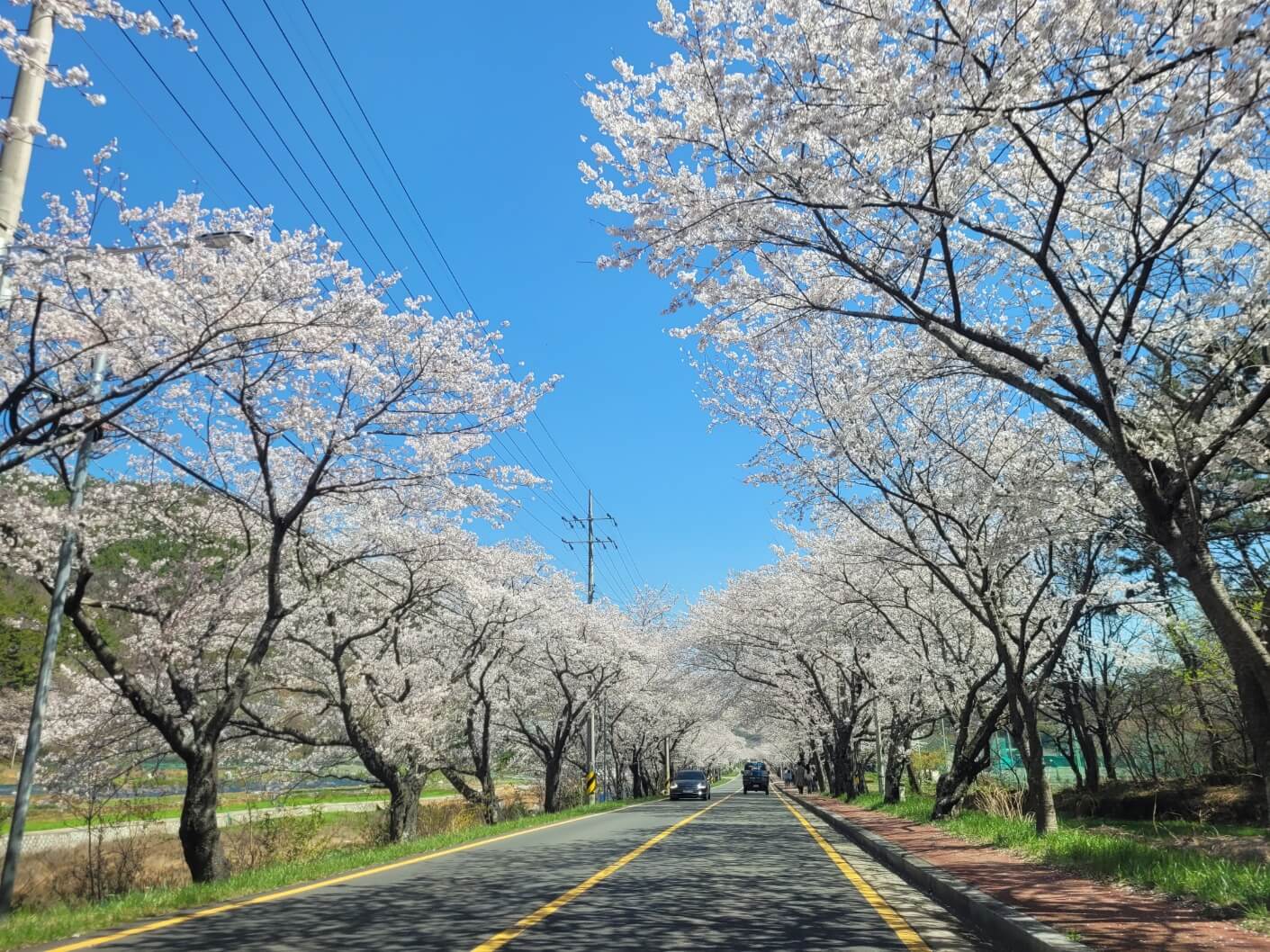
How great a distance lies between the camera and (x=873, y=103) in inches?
256

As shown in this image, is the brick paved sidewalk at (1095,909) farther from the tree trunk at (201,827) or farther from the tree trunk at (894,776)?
the tree trunk at (894,776)

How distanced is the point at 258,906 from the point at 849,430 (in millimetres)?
11210

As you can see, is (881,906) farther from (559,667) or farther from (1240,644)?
(559,667)

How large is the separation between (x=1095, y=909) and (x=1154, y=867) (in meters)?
1.95

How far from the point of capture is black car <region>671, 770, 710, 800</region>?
4028 centimetres

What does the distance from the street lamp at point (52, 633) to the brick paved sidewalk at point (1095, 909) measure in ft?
31.1

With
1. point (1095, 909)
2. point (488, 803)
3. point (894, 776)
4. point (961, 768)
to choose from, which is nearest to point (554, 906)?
point (1095, 909)

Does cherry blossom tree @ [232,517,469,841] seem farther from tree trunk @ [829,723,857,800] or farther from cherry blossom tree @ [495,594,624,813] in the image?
tree trunk @ [829,723,857,800]

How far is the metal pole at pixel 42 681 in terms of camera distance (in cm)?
877

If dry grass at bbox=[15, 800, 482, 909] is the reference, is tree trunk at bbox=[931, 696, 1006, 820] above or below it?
above

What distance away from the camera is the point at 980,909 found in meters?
7.39

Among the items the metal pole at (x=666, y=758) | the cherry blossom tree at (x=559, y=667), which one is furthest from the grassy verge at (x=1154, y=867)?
the metal pole at (x=666, y=758)

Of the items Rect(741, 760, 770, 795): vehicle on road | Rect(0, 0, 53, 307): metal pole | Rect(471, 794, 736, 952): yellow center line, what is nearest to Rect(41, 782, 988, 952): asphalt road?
Rect(471, 794, 736, 952): yellow center line

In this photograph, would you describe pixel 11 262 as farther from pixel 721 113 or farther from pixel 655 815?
pixel 655 815
